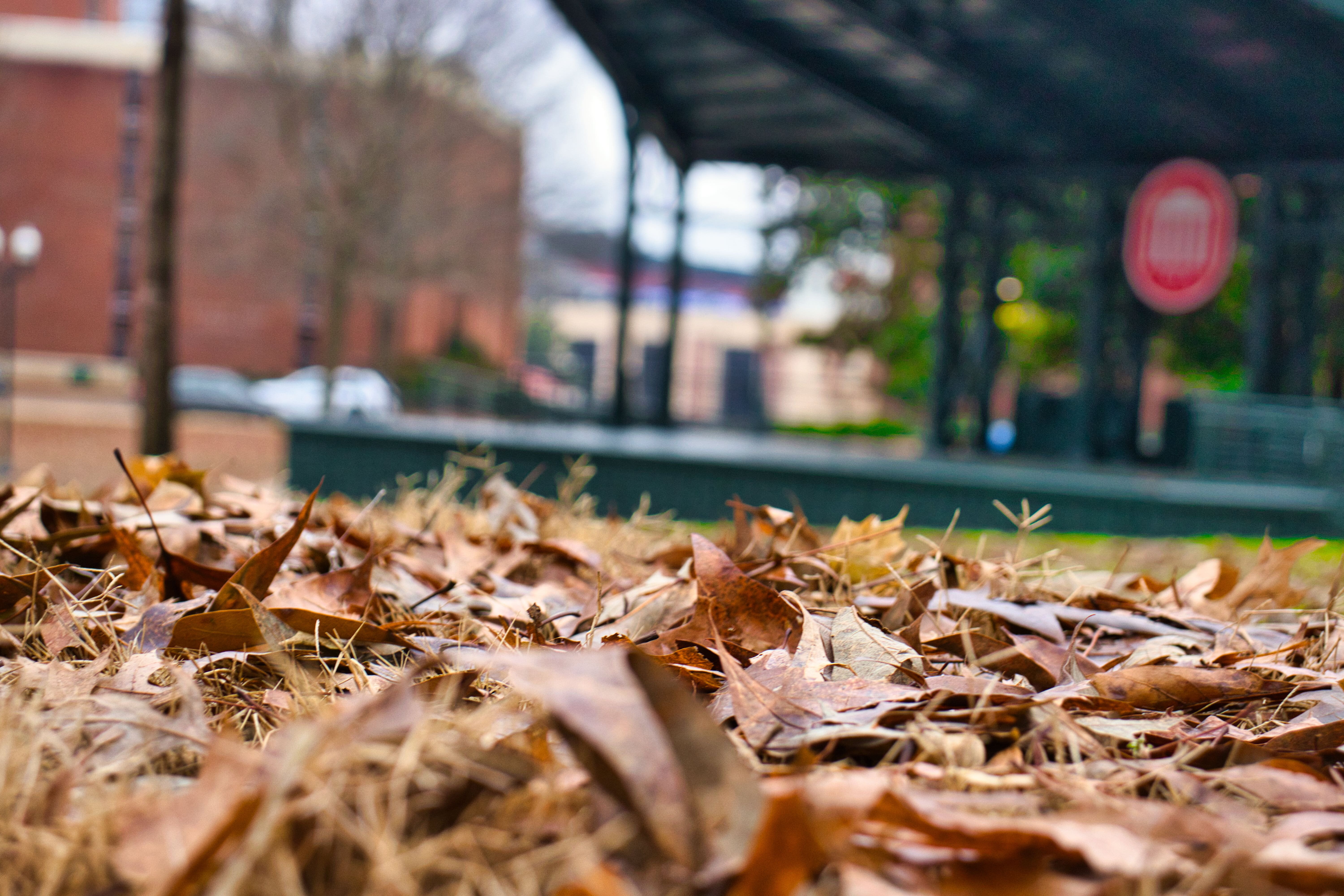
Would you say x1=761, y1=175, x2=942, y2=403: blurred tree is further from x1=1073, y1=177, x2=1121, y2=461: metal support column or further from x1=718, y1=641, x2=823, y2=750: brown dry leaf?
x1=718, y1=641, x2=823, y2=750: brown dry leaf

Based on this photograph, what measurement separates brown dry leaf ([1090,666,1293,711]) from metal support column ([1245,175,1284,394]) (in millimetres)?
14063

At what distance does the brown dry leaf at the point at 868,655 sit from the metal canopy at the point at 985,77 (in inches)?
438

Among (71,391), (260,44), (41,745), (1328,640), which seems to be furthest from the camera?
(71,391)

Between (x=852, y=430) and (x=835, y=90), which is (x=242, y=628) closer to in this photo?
(x=835, y=90)

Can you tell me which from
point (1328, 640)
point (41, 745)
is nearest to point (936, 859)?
point (41, 745)

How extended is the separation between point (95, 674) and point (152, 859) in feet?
1.46

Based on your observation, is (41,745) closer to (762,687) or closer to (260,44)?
(762,687)

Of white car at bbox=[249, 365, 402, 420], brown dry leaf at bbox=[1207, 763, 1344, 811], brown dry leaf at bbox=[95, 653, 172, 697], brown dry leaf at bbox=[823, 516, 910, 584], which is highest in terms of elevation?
brown dry leaf at bbox=[823, 516, 910, 584]

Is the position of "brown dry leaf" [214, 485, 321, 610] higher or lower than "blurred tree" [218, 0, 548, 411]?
lower

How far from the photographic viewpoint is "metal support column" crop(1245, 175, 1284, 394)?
Answer: 13.2 meters

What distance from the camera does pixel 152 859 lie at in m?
0.62

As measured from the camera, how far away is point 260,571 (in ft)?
3.79

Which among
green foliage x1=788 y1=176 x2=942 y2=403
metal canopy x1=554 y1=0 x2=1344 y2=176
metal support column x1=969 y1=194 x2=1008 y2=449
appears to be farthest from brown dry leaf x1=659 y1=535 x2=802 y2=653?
green foliage x1=788 y1=176 x2=942 y2=403

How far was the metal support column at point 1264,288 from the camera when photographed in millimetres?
13250
